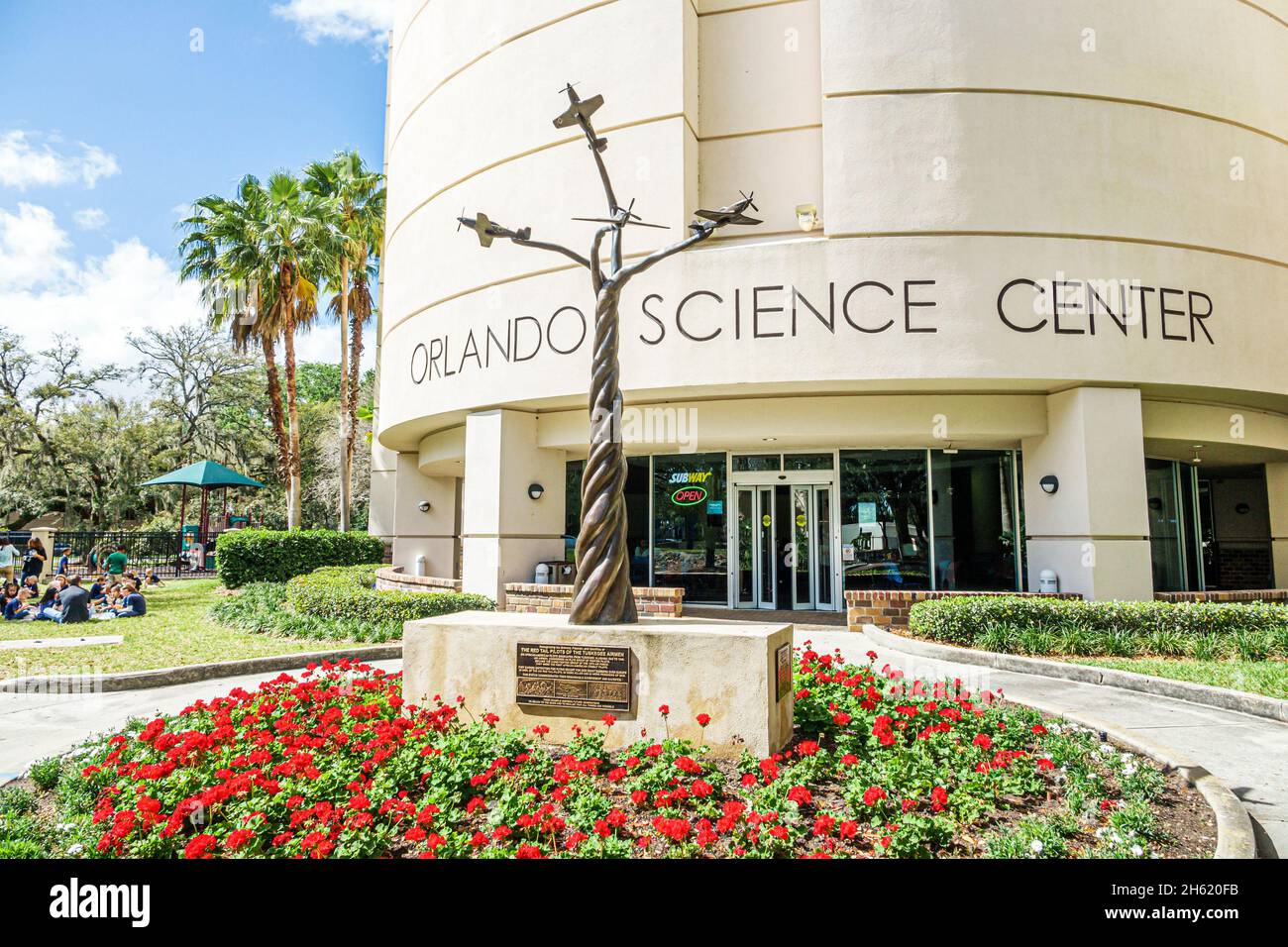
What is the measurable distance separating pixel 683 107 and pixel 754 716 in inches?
438

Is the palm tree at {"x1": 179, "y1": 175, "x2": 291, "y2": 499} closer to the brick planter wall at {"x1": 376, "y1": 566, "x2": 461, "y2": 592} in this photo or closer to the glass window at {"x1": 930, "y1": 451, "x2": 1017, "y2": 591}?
the brick planter wall at {"x1": 376, "y1": 566, "x2": 461, "y2": 592}

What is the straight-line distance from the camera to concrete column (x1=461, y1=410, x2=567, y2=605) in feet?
48.3

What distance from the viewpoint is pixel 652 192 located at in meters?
13.1

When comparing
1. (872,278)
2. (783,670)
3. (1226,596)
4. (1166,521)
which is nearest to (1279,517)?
(1166,521)

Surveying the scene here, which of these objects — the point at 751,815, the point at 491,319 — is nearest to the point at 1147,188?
the point at 491,319

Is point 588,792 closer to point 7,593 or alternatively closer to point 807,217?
point 807,217

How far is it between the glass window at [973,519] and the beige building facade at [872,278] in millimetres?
54

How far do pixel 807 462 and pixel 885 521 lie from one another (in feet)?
6.34

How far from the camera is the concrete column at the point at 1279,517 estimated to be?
691 inches

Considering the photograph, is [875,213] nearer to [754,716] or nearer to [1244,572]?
[754,716]

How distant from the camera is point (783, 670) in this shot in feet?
18.2
